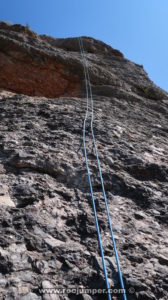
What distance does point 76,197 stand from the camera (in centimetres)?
315

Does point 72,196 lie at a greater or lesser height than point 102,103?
lesser

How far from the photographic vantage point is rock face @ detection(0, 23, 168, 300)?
7.54 feet

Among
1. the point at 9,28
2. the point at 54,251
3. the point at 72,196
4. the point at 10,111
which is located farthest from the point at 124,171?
the point at 9,28

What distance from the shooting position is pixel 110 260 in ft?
8.14

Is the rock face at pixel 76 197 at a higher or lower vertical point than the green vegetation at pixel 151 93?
lower

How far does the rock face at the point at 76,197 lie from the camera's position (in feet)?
7.54

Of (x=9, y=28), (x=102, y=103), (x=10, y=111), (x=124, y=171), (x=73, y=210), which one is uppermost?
(x=9, y=28)

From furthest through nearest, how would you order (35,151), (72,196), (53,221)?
(35,151), (72,196), (53,221)

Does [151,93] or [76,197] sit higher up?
[151,93]

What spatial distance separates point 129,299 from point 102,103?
4350 mm

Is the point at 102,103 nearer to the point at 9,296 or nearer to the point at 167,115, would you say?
the point at 167,115

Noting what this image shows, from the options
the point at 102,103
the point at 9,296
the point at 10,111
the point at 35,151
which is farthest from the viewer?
the point at 102,103

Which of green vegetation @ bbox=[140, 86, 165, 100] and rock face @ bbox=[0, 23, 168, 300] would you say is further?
green vegetation @ bbox=[140, 86, 165, 100]

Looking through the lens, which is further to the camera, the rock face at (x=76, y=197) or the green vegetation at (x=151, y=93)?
the green vegetation at (x=151, y=93)
